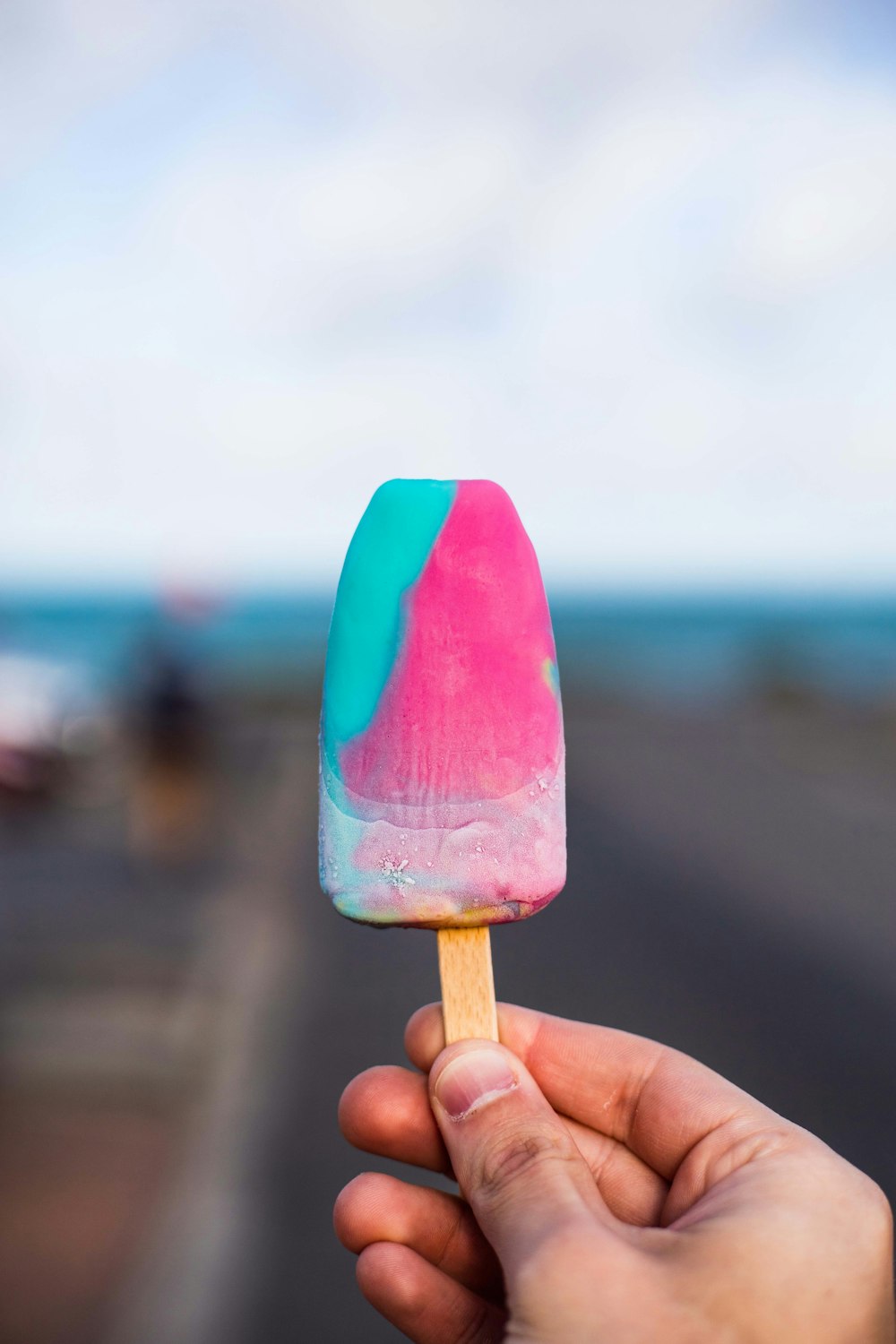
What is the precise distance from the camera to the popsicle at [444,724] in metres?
1.70

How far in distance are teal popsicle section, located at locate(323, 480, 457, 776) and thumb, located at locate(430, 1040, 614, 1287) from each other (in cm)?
57

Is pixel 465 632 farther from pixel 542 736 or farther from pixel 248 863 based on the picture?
pixel 248 863

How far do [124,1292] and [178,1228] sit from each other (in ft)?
0.96

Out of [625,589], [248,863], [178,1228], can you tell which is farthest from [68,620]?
[625,589]

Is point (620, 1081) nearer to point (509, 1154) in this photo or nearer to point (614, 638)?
point (509, 1154)

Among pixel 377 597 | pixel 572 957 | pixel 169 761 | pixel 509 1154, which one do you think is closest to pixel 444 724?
pixel 377 597

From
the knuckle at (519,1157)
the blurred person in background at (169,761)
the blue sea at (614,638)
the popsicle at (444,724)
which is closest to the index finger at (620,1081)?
Result: the knuckle at (519,1157)

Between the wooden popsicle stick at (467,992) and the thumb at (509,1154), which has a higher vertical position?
the wooden popsicle stick at (467,992)

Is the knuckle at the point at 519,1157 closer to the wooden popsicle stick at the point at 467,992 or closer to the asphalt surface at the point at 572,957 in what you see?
the wooden popsicle stick at the point at 467,992

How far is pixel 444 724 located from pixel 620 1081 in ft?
2.82

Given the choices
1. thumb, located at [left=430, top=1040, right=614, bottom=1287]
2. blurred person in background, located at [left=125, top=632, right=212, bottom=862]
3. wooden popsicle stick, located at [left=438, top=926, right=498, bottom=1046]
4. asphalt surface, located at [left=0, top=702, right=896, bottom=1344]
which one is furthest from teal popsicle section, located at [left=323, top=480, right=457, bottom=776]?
blurred person in background, located at [left=125, top=632, right=212, bottom=862]

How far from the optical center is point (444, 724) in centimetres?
170

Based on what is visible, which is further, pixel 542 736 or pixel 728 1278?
pixel 542 736

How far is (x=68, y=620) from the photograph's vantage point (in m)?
67.2
